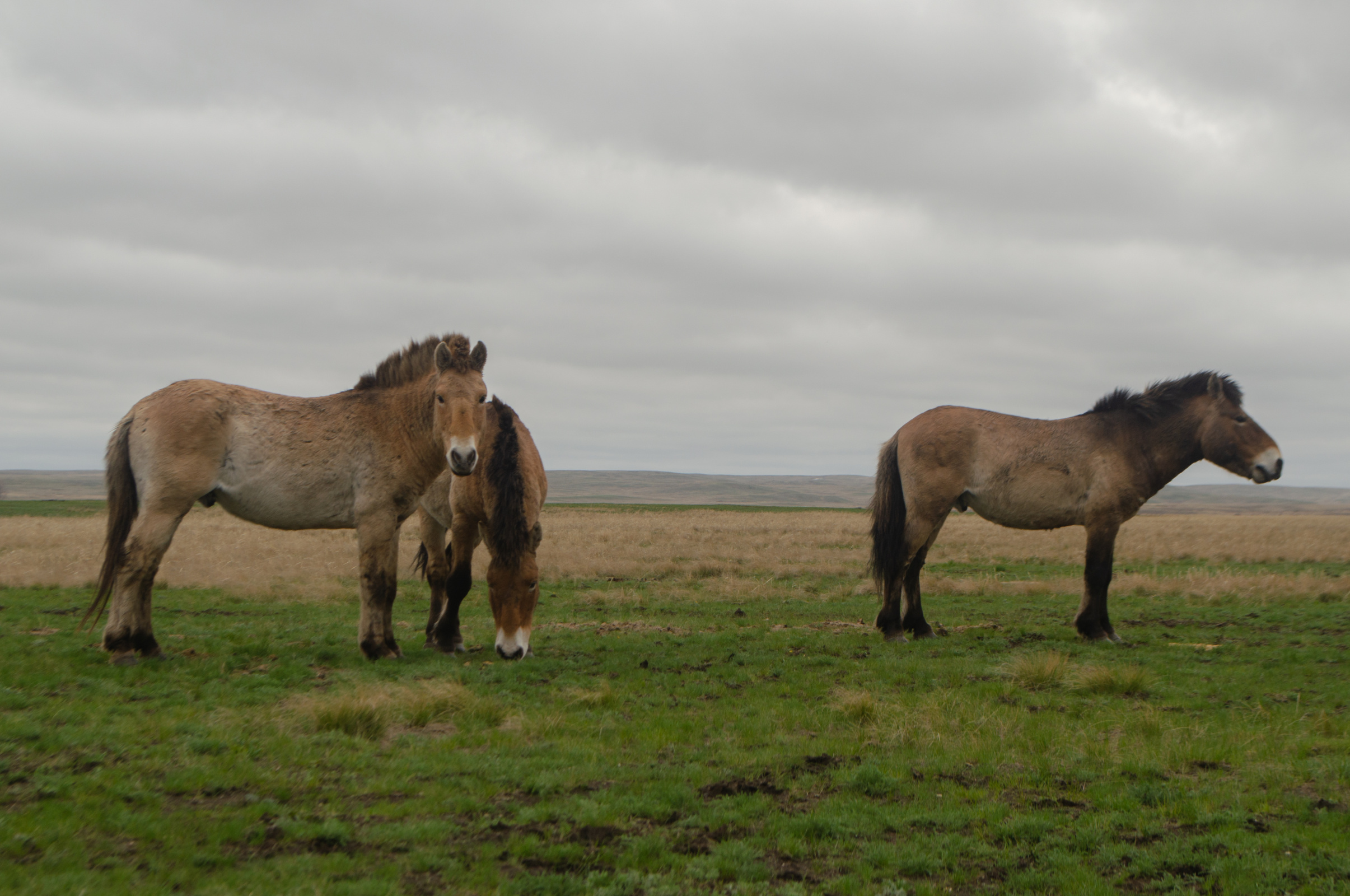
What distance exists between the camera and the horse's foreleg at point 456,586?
10.5m

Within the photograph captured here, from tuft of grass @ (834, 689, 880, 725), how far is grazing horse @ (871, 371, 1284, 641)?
14.6 feet

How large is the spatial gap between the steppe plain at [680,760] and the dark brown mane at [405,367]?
134 inches

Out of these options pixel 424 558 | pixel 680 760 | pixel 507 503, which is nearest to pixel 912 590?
pixel 507 503

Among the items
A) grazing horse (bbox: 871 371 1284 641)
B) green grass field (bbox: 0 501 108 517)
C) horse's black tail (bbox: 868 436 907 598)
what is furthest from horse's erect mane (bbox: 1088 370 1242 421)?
green grass field (bbox: 0 501 108 517)

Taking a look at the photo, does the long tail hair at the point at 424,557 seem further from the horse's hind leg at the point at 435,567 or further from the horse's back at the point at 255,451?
the horse's back at the point at 255,451

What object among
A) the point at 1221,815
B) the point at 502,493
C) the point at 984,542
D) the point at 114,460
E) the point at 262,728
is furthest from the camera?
the point at 984,542

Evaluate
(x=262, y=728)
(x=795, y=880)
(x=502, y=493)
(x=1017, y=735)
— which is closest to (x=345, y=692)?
(x=262, y=728)

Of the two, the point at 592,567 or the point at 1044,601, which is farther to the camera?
the point at 592,567

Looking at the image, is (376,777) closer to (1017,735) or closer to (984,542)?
(1017,735)

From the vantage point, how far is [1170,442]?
12.7 meters

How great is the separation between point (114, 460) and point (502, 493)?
4188 mm

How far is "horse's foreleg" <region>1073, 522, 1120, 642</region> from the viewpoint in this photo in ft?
39.2

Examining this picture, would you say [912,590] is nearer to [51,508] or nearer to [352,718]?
[352,718]

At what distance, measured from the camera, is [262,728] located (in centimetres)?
651
